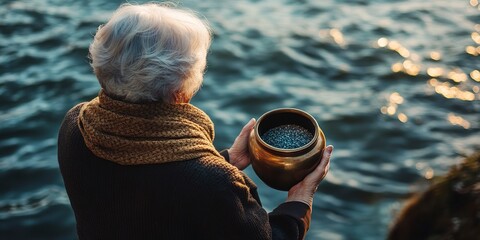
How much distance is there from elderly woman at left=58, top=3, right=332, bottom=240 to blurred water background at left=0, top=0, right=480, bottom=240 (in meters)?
2.43

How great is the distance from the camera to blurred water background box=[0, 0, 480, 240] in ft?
16.1

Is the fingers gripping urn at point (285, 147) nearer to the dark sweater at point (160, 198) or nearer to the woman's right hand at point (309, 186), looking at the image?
the woman's right hand at point (309, 186)

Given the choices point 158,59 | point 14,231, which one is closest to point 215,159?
point 158,59

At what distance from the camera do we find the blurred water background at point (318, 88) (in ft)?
16.1

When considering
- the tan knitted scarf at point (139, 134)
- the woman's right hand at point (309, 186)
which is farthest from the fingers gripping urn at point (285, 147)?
the tan knitted scarf at point (139, 134)

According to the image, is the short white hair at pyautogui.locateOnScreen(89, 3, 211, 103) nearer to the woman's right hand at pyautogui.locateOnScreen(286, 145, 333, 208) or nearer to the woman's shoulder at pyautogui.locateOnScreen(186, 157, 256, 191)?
the woman's shoulder at pyautogui.locateOnScreen(186, 157, 256, 191)

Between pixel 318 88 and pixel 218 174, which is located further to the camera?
pixel 318 88

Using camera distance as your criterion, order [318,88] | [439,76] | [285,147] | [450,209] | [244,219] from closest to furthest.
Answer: [244,219] < [285,147] < [450,209] < [318,88] < [439,76]

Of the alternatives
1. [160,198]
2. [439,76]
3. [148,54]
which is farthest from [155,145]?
[439,76]

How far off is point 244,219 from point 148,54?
27.0 inches

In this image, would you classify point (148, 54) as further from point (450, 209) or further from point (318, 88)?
point (318, 88)

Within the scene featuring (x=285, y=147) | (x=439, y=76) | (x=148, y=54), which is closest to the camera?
(x=148, y=54)

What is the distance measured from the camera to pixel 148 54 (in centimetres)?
211

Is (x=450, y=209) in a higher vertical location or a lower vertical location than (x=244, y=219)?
lower
